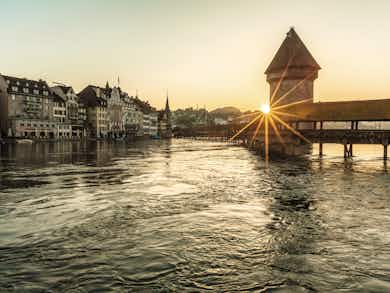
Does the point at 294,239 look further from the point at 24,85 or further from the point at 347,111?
the point at 24,85

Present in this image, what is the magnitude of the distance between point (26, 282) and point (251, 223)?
18.2 feet

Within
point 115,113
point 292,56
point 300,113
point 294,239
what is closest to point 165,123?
point 115,113

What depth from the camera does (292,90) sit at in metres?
62.2

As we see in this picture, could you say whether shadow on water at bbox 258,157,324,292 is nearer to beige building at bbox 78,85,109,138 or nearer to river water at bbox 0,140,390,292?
river water at bbox 0,140,390,292

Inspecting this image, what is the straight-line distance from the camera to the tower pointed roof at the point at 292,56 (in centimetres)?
6328

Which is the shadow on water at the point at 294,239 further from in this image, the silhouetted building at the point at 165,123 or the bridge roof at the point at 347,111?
the silhouetted building at the point at 165,123

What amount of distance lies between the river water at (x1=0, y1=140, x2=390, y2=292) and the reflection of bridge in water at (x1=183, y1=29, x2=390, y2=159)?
84.0ft

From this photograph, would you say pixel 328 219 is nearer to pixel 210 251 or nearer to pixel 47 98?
pixel 210 251

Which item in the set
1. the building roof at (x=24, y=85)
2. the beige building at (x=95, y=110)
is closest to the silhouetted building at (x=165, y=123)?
the beige building at (x=95, y=110)

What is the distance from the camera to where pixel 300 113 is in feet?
150

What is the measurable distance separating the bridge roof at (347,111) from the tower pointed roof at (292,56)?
62.5 feet

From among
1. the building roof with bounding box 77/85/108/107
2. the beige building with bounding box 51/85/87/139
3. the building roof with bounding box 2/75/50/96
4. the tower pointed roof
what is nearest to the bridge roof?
the tower pointed roof

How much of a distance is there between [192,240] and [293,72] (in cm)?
6076

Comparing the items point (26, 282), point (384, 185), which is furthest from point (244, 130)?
point (26, 282)
